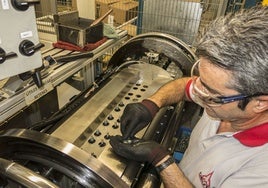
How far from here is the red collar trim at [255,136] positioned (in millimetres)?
694

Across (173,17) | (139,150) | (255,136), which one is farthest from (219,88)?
(173,17)

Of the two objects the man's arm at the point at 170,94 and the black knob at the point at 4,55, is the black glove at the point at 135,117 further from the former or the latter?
the black knob at the point at 4,55

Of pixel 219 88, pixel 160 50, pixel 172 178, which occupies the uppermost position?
pixel 219 88

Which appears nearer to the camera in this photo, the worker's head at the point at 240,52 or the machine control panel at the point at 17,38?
the worker's head at the point at 240,52

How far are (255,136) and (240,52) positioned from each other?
0.27 meters

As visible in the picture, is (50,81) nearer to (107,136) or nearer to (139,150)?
(107,136)

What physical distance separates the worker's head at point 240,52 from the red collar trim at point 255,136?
101mm

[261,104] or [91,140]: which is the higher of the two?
[261,104]

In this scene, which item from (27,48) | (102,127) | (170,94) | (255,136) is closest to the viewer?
(255,136)

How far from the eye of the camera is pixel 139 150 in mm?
757

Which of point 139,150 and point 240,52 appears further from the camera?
point 139,150

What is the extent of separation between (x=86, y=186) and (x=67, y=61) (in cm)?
70

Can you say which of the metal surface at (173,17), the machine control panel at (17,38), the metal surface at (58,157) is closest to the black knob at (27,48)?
the machine control panel at (17,38)

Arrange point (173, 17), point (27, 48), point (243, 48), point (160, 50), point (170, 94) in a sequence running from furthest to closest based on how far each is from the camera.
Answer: point (173, 17)
point (160, 50)
point (170, 94)
point (27, 48)
point (243, 48)
